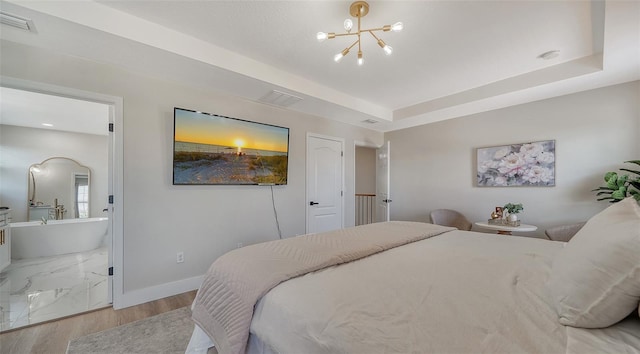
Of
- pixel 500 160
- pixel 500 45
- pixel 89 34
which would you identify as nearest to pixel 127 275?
pixel 89 34

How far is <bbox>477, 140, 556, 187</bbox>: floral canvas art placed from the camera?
3.09 metres

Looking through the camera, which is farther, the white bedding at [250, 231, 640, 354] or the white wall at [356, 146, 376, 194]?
the white wall at [356, 146, 376, 194]

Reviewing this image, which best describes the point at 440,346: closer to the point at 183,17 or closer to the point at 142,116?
the point at 183,17

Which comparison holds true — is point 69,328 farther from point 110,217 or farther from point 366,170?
point 366,170

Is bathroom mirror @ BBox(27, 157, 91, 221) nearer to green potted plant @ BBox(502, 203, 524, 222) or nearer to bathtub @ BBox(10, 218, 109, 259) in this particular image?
bathtub @ BBox(10, 218, 109, 259)

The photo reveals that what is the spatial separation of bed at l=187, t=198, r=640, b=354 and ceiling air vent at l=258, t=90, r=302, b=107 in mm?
2050

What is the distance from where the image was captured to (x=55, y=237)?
3.99 m

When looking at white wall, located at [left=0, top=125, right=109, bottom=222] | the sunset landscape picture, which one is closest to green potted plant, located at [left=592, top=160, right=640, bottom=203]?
the sunset landscape picture

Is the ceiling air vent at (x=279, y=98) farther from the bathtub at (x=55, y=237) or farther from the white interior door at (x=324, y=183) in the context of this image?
the bathtub at (x=55, y=237)

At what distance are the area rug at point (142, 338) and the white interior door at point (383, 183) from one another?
3114mm

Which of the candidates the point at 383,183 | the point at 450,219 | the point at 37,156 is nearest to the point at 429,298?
the point at 450,219

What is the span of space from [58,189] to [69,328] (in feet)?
15.5

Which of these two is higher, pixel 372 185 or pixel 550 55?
pixel 550 55

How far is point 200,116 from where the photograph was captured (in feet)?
9.05
